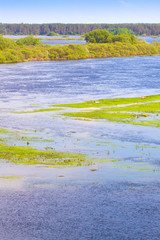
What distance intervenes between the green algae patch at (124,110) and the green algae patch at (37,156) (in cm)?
1025

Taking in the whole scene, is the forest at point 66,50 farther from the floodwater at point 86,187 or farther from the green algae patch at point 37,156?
the green algae patch at point 37,156

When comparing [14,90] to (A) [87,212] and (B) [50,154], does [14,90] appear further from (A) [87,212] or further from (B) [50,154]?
(A) [87,212]

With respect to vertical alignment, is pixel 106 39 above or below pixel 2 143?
above

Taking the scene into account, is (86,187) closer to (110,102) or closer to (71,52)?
(110,102)

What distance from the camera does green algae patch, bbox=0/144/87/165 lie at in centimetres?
2177

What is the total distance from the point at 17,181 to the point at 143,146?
9108 millimetres

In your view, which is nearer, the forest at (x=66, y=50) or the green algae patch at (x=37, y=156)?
the green algae patch at (x=37, y=156)

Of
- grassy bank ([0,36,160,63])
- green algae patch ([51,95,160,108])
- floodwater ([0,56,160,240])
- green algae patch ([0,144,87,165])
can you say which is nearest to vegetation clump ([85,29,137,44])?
grassy bank ([0,36,160,63])

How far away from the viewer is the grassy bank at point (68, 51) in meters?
112

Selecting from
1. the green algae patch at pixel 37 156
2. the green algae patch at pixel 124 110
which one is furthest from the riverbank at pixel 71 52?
the green algae patch at pixel 37 156

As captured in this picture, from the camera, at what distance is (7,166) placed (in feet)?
69.6

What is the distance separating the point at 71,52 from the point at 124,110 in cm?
8931

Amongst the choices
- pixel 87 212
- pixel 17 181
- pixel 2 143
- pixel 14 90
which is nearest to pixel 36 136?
pixel 2 143

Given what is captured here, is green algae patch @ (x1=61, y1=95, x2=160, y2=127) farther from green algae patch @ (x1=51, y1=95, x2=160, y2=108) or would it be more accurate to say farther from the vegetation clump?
the vegetation clump
